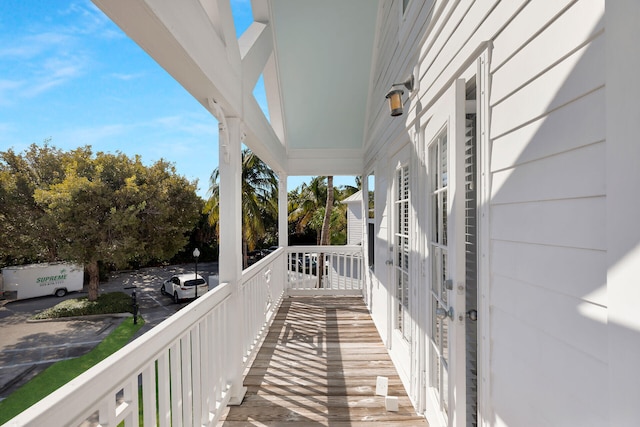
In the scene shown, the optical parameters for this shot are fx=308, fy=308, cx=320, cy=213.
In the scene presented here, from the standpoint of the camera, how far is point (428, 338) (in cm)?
206

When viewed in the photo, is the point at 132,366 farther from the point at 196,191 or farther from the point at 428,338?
the point at 196,191

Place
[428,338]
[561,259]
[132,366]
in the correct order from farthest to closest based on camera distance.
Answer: [428,338]
[132,366]
[561,259]

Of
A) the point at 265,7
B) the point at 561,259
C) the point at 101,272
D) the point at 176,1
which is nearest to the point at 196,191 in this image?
the point at 101,272

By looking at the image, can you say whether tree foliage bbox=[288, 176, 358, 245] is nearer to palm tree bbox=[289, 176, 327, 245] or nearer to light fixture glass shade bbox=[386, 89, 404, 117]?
palm tree bbox=[289, 176, 327, 245]

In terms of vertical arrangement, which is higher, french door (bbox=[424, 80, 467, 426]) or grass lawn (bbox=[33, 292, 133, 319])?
french door (bbox=[424, 80, 467, 426])

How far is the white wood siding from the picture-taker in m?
0.77

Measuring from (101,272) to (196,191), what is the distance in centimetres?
600

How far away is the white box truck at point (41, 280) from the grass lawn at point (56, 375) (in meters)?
2.38

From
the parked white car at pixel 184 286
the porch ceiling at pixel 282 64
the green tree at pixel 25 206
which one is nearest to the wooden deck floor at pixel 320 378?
the porch ceiling at pixel 282 64

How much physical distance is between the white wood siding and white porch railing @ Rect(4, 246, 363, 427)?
140 centimetres

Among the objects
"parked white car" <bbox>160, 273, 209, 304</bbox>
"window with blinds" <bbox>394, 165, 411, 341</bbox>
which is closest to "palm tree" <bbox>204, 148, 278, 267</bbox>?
"parked white car" <bbox>160, 273, 209, 304</bbox>

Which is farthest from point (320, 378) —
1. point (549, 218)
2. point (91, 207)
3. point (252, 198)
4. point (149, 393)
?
point (91, 207)

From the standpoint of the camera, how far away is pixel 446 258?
1.72m

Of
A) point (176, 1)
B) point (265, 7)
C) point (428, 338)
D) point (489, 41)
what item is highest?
point (265, 7)
